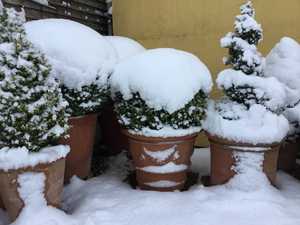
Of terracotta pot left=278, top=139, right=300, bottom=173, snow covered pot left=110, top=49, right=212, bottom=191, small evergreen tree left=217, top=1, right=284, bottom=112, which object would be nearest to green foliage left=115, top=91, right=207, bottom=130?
snow covered pot left=110, top=49, right=212, bottom=191

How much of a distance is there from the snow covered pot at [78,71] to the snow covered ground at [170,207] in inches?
14.0

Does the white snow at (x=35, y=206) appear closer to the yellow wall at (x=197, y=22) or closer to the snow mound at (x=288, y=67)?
the snow mound at (x=288, y=67)

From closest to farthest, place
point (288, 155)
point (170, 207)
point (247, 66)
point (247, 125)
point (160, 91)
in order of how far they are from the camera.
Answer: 1. point (170, 207)
2. point (160, 91)
3. point (247, 125)
4. point (247, 66)
5. point (288, 155)

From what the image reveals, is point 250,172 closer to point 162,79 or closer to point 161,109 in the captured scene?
point 161,109

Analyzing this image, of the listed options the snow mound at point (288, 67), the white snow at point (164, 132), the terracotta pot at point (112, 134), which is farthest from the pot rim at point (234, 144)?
the terracotta pot at point (112, 134)

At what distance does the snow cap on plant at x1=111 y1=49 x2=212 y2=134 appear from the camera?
338 cm

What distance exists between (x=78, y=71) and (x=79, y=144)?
681 mm

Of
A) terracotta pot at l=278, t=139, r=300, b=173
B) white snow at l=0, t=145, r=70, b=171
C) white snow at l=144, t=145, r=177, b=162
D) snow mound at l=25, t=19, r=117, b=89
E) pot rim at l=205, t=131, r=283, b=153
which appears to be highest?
snow mound at l=25, t=19, r=117, b=89

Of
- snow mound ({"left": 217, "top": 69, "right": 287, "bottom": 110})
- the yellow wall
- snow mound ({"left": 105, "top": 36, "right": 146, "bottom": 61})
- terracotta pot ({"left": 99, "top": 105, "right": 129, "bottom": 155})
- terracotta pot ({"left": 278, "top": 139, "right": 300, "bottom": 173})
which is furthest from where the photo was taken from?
the yellow wall

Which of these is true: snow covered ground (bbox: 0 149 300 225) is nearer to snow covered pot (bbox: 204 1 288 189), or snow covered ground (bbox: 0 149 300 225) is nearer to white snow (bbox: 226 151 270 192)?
white snow (bbox: 226 151 270 192)

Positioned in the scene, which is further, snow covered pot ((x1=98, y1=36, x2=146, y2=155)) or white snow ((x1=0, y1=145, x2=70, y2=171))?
snow covered pot ((x1=98, y1=36, x2=146, y2=155))

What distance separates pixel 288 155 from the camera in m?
4.21

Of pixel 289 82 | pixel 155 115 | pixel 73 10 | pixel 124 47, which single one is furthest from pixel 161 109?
pixel 73 10

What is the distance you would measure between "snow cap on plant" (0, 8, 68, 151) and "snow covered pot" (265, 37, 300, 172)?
2.28 metres
